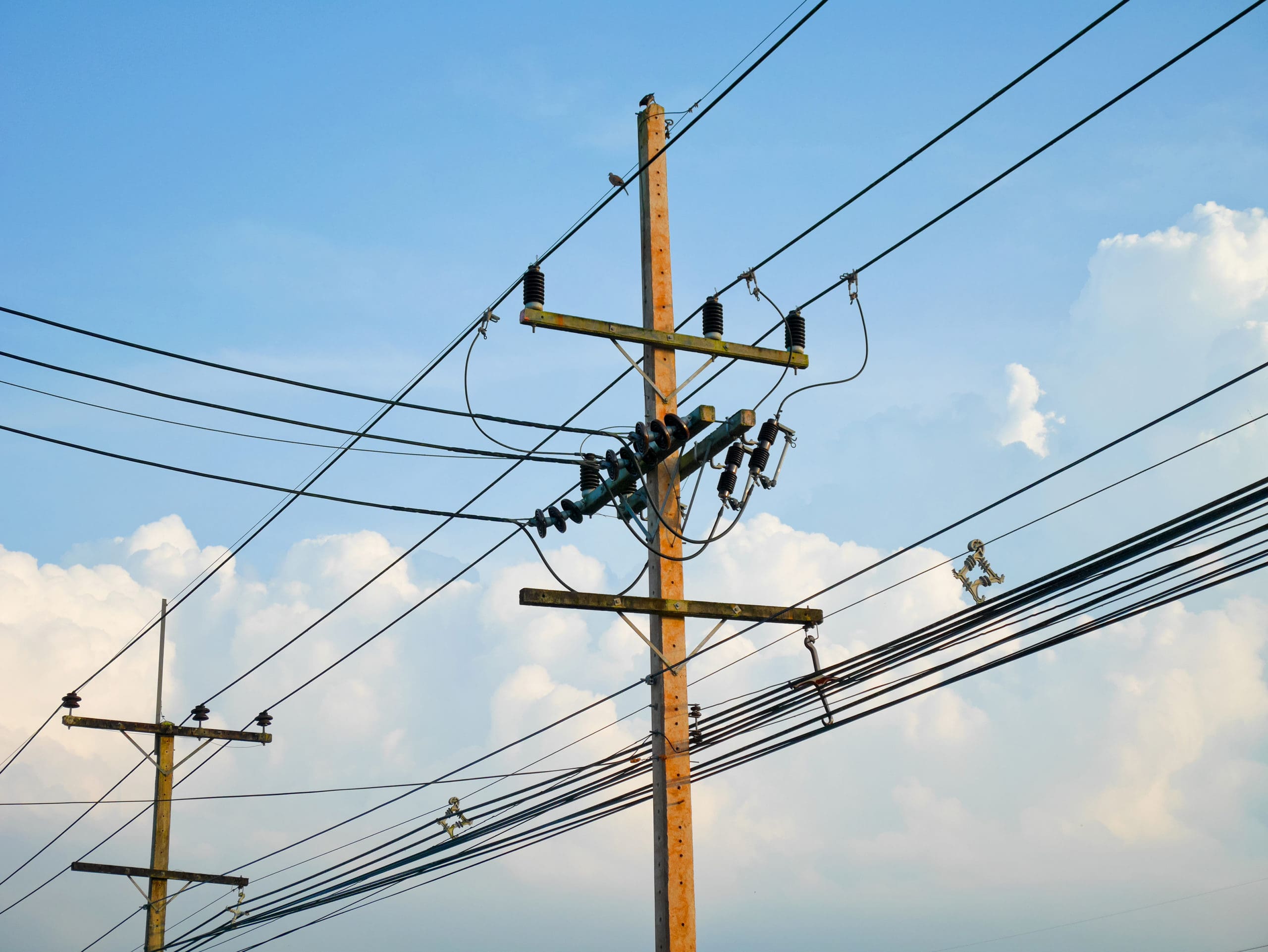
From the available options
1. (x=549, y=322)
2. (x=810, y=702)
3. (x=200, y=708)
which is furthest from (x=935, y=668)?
(x=200, y=708)

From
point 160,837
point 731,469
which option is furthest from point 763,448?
point 160,837

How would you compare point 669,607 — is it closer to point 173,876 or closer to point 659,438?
point 659,438

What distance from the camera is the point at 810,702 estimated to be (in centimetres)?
1298

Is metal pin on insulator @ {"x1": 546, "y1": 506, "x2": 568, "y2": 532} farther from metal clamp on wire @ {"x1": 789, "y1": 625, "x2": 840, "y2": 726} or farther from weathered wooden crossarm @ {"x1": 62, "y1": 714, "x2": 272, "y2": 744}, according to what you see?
weathered wooden crossarm @ {"x1": 62, "y1": 714, "x2": 272, "y2": 744}

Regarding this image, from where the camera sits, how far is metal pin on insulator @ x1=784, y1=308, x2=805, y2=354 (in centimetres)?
1398

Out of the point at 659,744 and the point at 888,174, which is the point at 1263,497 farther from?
the point at 659,744

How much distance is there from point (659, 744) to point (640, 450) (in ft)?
8.49

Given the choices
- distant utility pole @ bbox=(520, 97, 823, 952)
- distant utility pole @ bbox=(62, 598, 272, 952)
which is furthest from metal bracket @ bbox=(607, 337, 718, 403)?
distant utility pole @ bbox=(62, 598, 272, 952)

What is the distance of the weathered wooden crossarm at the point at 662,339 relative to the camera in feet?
43.6

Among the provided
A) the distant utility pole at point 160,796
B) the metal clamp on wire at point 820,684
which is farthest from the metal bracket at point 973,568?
the distant utility pole at point 160,796

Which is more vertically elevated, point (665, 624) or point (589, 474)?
point (589, 474)

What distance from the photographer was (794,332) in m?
14.0

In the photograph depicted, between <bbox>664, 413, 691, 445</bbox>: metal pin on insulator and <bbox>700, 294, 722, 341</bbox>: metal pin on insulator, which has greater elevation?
<bbox>700, 294, 722, 341</bbox>: metal pin on insulator

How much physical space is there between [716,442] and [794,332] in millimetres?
1818
